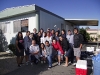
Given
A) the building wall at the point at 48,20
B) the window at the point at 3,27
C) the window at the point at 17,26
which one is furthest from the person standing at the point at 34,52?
the window at the point at 3,27

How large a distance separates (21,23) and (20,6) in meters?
1.30

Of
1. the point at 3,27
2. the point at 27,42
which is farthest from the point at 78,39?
the point at 3,27

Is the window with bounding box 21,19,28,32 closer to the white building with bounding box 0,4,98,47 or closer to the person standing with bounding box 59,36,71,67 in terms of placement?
the white building with bounding box 0,4,98,47

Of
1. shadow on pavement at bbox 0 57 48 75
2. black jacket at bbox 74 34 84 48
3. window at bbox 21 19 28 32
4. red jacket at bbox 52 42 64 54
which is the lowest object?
shadow on pavement at bbox 0 57 48 75

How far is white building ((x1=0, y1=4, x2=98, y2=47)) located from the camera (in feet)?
27.9

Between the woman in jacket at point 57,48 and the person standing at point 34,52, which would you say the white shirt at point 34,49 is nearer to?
the person standing at point 34,52

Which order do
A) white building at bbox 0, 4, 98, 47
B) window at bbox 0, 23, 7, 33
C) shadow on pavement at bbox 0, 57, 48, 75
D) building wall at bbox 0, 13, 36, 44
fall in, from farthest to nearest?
window at bbox 0, 23, 7, 33
building wall at bbox 0, 13, 36, 44
white building at bbox 0, 4, 98, 47
shadow on pavement at bbox 0, 57, 48, 75

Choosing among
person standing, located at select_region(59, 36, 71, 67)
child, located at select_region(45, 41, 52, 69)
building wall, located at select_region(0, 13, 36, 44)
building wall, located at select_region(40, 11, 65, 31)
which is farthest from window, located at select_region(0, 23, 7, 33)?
person standing, located at select_region(59, 36, 71, 67)

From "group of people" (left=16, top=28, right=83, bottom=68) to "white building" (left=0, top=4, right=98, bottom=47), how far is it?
2063 millimetres

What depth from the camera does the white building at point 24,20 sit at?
8.50 meters

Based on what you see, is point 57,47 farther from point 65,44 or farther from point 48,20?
point 48,20

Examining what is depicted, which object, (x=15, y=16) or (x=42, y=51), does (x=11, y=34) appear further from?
(x=42, y=51)

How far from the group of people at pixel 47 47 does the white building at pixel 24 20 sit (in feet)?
6.77

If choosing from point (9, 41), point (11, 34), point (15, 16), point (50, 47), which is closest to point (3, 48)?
point (9, 41)
